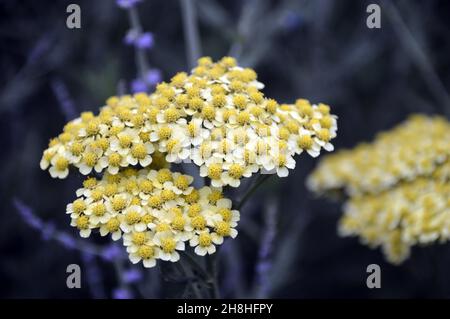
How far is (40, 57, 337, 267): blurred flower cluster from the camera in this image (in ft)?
4.01

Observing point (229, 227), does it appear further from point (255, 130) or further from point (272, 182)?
point (272, 182)

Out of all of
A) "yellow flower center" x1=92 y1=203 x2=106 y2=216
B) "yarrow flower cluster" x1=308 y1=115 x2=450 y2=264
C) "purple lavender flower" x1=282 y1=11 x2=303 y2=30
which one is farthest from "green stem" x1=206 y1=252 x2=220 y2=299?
"purple lavender flower" x1=282 y1=11 x2=303 y2=30

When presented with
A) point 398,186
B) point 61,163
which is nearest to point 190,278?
point 61,163

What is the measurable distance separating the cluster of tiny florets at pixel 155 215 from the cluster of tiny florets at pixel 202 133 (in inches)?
1.7

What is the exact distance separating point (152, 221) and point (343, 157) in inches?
38.2

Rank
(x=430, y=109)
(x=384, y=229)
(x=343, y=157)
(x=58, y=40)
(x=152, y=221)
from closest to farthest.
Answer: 1. (x=152, y=221)
2. (x=384, y=229)
3. (x=343, y=157)
4. (x=430, y=109)
5. (x=58, y=40)

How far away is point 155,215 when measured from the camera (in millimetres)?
1236

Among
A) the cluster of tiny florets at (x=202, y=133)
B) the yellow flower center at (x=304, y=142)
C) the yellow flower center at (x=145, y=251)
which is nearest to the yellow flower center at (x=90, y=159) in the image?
the cluster of tiny florets at (x=202, y=133)

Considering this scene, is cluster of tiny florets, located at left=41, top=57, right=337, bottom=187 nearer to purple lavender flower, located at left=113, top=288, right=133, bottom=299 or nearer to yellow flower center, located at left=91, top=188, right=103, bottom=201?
yellow flower center, located at left=91, top=188, right=103, bottom=201

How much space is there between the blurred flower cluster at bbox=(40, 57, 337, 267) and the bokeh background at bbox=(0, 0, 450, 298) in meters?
0.65

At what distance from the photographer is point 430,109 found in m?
2.26

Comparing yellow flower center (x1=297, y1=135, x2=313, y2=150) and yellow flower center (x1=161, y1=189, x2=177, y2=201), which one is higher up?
yellow flower center (x1=297, y1=135, x2=313, y2=150)

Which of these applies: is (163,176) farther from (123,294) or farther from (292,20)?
(292,20)

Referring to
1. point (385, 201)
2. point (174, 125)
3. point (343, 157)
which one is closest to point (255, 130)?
point (174, 125)
